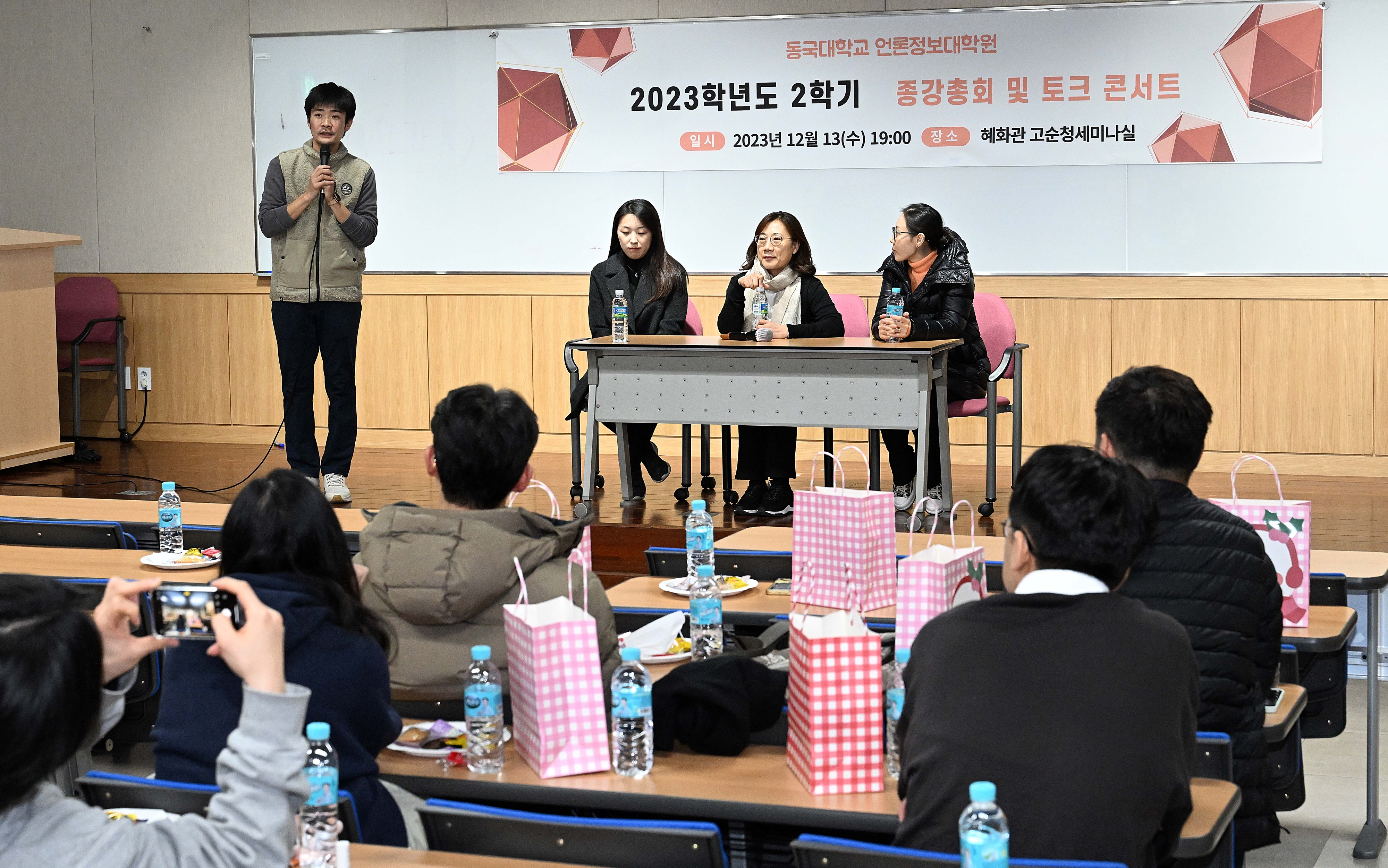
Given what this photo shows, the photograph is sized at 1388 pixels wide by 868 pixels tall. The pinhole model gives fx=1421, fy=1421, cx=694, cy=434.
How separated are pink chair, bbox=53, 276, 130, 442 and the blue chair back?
7.35 metres

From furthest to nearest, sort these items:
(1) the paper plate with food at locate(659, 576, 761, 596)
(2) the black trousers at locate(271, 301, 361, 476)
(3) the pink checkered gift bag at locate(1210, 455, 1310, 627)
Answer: (2) the black trousers at locate(271, 301, 361, 476)
(1) the paper plate with food at locate(659, 576, 761, 596)
(3) the pink checkered gift bag at locate(1210, 455, 1310, 627)

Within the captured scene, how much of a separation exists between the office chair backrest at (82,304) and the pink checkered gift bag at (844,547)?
6.15 metres

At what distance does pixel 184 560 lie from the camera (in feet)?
11.4

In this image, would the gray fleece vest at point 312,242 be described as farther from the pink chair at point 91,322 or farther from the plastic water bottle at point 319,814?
the plastic water bottle at point 319,814

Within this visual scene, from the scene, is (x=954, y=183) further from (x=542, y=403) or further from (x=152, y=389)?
(x=152, y=389)

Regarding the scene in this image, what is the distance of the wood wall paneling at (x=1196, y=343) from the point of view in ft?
22.4

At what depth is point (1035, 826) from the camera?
1643 millimetres

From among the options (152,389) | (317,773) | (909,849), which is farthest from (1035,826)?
(152,389)

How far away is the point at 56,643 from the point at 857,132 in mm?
6340

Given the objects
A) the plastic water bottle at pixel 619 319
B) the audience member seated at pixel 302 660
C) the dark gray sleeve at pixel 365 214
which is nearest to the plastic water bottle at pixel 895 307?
the plastic water bottle at pixel 619 319

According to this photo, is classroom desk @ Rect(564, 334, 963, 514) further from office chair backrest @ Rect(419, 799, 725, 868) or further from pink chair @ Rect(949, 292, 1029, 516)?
office chair backrest @ Rect(419, 799, 725, 868)

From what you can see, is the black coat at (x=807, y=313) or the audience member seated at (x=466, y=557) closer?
the audience member seated at (x=466, y=557)

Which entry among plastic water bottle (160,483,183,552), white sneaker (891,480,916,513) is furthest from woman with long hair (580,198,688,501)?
plastic water bottle (160,483,183,552)

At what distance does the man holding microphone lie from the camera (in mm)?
5902
